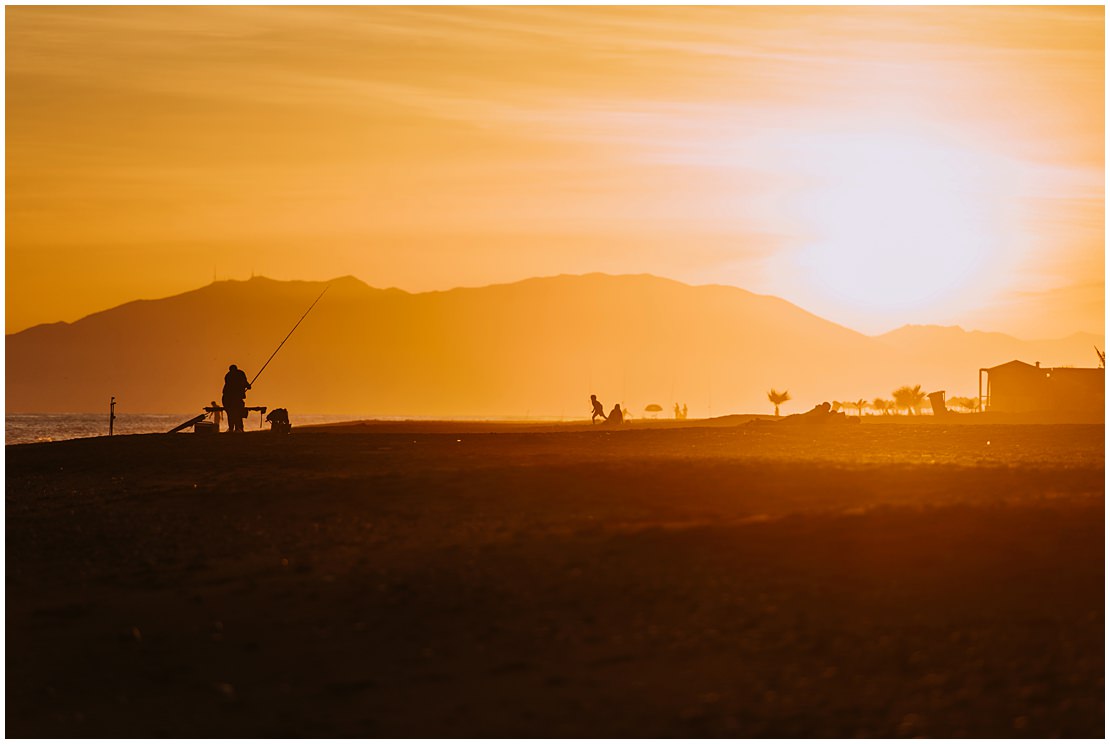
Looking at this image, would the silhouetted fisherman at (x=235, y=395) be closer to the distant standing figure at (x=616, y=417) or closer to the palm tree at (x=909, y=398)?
the distant standing figure at (x=616, y=417)

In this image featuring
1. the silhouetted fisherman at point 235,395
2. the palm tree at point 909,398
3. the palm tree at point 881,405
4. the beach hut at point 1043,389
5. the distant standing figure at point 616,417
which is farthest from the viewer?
the palm tree at point 881,405

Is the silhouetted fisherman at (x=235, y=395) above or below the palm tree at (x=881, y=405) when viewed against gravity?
below

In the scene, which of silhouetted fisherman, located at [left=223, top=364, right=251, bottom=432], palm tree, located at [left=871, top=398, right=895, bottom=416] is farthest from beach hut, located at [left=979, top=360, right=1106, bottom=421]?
silhouetted fisherman, located at [left=223, top=364, right=251, bottom=432]

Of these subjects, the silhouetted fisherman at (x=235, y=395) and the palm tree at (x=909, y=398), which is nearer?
the silhouetted fisherman at (x=235, y=395)

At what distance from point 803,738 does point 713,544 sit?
4.96m

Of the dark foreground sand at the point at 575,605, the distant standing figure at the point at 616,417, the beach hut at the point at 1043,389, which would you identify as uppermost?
the beach hut at the point at 1043,389

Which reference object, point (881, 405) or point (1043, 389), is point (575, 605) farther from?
point (881, 405)

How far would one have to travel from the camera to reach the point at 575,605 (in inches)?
559

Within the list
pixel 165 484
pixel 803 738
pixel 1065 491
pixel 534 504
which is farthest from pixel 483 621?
pixel 165 484

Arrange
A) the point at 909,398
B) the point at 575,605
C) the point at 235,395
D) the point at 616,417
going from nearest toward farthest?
1. the point at 575,605
2. the point at 235,395
3. the point at 616,417
4. the point at 909,398

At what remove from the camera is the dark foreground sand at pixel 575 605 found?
11.8 meters

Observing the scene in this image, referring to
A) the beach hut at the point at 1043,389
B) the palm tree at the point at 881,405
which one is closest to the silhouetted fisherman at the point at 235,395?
the beach hut at the point at 1043,389

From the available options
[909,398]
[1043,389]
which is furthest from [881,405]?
[1043,389]

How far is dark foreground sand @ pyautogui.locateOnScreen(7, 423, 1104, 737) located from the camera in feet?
38.7
